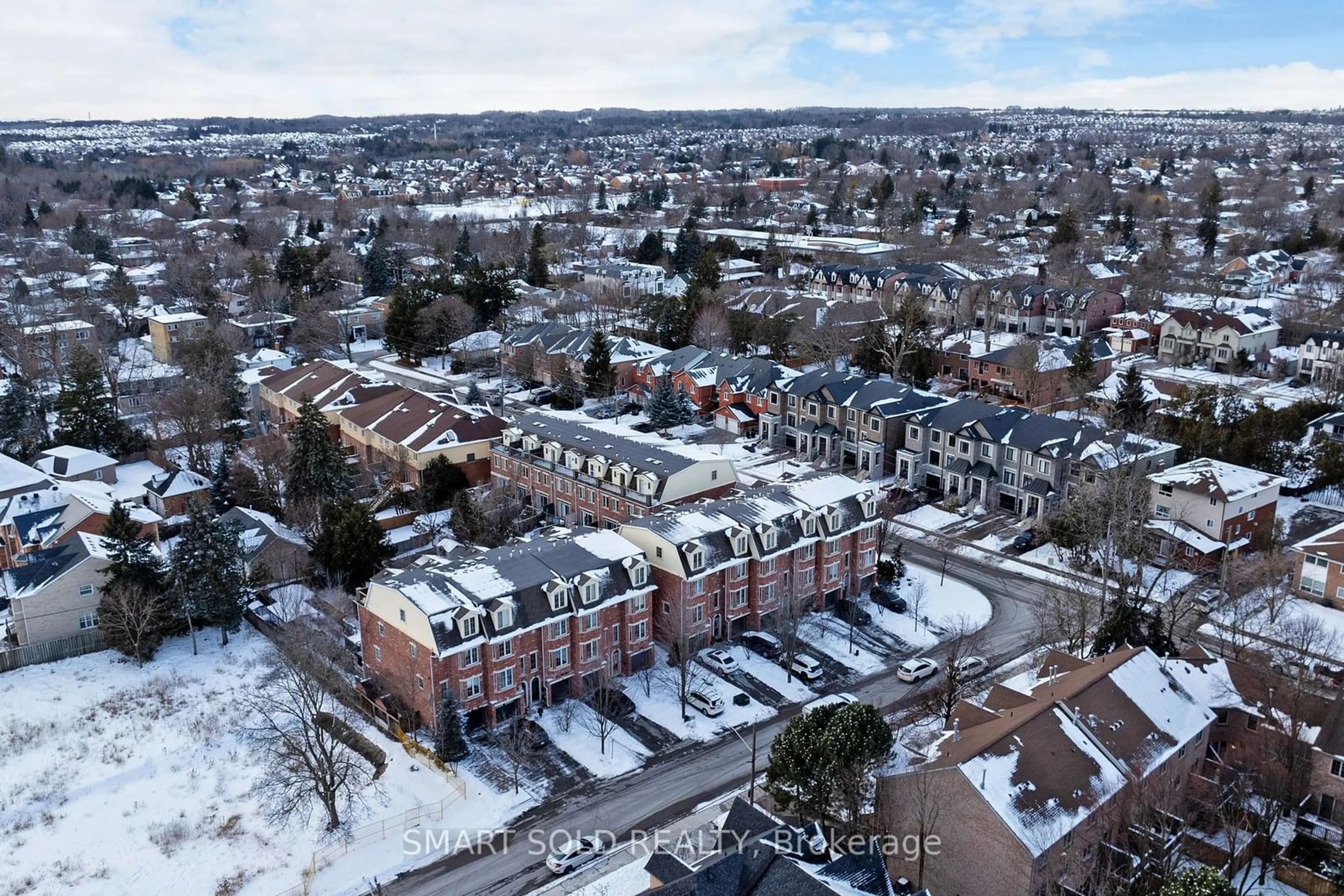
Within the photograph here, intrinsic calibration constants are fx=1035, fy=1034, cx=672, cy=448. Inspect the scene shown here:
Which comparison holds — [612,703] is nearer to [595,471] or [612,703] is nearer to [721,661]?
[721,661]

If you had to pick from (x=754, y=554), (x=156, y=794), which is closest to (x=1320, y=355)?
(x=754, y=554)

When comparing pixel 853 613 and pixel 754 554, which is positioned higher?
pixel 754 554

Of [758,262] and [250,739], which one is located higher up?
[758,262]

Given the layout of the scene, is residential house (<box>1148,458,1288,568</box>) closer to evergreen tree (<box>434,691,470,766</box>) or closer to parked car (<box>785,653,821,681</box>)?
parked car (<box>785,653,821,681</box>)

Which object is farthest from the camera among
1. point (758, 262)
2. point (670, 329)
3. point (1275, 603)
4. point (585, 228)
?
point (585, 228)

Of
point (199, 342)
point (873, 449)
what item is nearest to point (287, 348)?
point (199, 342)

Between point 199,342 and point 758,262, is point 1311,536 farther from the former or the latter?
point 758,262

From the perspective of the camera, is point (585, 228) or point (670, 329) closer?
point (670, 329)

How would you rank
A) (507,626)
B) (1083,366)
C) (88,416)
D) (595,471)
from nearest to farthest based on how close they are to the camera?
(507,626)
(595,471)
(88,416)
(1083,366)
